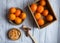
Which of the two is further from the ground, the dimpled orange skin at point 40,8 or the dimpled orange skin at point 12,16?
the dimpled orange skin at point 40,8

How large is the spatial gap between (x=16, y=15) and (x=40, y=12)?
201 millimetres

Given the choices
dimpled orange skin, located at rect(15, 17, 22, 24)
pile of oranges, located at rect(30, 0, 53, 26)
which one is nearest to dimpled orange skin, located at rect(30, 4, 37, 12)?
pile of oranges, located at rect(30, 0, 53, 26)

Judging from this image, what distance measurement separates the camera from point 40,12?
4.91 ft

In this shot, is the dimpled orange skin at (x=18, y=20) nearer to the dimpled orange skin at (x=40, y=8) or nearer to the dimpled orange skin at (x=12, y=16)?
the dimpled orange skin at (x=12, y=16)

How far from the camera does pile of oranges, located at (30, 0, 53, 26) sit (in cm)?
148

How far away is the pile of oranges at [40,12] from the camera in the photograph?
1479 mm

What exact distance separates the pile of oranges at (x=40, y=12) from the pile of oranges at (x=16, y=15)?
99mm

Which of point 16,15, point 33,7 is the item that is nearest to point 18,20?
point 16,15

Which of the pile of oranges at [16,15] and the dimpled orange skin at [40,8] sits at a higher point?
the dimpled orange skin at [40,8]

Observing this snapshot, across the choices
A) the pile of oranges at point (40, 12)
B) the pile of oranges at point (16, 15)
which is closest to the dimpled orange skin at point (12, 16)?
the pile of oranges at point (16, 15)

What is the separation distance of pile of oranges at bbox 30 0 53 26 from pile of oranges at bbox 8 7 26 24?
99mm

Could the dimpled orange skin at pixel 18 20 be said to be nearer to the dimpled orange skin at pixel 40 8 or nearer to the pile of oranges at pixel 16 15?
the pile of oranges at pixel 16 15

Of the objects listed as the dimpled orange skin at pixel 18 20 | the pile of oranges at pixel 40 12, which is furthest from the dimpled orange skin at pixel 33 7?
the dimpled orange skin at pixel 18 20

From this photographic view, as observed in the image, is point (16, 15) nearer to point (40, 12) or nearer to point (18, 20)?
point (18, 20)
